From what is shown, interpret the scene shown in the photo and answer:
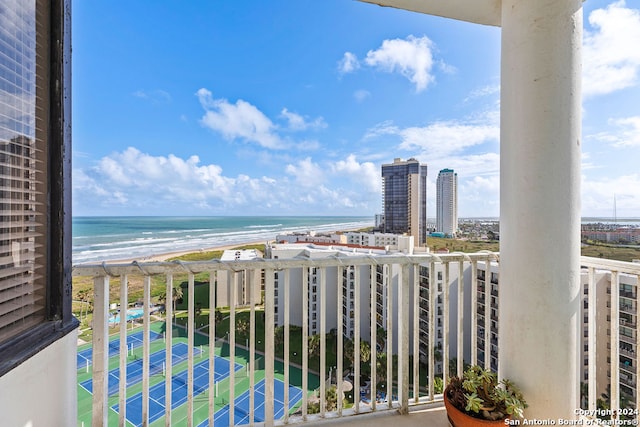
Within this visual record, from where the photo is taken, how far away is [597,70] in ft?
6.33

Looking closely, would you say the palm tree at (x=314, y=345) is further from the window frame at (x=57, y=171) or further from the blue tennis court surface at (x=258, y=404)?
the window frame at (x=57, y=171)

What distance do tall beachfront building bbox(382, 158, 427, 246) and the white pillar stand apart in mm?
8736

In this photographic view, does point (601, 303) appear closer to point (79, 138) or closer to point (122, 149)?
point (79, 138)

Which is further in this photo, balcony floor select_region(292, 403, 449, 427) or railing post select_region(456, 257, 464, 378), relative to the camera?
railing post select_region(456, 257, 464, 378)

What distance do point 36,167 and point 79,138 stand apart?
0.23 metres

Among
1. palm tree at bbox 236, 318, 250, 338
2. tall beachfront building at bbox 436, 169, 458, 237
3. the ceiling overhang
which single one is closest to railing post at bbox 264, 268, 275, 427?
the ceiling overhang

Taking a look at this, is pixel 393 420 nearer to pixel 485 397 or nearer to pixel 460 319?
pixel 485 397

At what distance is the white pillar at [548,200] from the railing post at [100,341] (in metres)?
2.12

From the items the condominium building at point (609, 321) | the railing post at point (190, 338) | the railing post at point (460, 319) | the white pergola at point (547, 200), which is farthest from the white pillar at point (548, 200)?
the railing post at point (190, 338)

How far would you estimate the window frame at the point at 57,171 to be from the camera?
102 centimetres

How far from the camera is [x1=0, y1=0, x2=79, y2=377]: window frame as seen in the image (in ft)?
3.34

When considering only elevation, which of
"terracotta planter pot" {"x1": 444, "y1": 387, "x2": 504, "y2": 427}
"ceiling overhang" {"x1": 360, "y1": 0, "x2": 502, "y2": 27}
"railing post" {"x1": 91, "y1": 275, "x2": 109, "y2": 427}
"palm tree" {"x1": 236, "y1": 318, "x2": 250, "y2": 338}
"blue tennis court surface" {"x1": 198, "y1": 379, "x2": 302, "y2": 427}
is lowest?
"blue tennis court surface" {"x1": 198, "y1": 379, "x2": 302, "y2": 427}

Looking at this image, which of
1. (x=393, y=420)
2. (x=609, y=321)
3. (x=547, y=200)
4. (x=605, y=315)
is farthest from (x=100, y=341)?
(x=605, y=315)

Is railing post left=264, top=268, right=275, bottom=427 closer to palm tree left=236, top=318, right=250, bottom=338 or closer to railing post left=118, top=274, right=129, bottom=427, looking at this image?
railing post left=118, top=274, right=129, bottom=427
